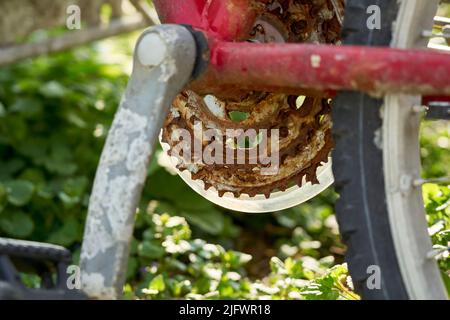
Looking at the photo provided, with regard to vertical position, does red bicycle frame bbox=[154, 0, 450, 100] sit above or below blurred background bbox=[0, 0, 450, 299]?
below

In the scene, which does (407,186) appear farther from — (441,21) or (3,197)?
(3,197)

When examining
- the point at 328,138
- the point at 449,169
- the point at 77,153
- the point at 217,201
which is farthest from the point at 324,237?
the point at 328,138

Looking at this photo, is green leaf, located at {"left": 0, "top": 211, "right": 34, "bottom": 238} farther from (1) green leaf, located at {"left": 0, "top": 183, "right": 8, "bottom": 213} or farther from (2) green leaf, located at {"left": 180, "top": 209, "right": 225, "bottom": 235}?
(2) green leaf, located at {"left": 180, "top": 209, "right": 225, "bottom": 235}

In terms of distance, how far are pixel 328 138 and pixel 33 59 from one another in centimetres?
274

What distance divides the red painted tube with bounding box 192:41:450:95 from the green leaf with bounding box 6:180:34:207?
1780 mm

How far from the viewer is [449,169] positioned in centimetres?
429

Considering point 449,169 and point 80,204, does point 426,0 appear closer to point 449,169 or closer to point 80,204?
point 80,204

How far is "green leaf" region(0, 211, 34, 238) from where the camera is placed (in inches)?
139

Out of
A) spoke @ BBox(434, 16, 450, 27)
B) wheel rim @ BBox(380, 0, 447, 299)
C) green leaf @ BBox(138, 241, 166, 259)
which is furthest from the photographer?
green leaf @ BBox(138, 241, 166, 259)

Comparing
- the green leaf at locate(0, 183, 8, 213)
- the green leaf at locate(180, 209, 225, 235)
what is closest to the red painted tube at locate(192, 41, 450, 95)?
the green leaf at locate(0, 183, 8, 213)

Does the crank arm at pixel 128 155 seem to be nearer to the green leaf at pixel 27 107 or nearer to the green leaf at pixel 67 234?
the green leaf at pixel 67 234

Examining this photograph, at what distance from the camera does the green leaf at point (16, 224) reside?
139 inches

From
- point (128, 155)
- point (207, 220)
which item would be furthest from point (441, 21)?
point (207, 220)

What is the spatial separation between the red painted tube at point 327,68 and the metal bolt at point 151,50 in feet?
0.42
